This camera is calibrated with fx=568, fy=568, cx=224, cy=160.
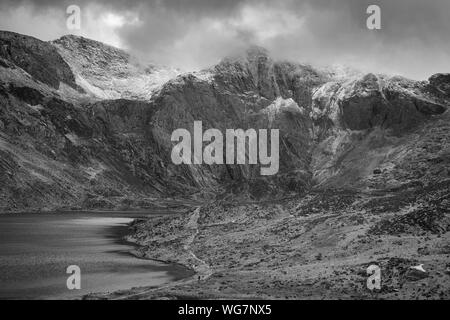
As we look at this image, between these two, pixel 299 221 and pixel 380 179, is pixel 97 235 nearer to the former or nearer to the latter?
pixel 299 221

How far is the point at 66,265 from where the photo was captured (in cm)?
10612

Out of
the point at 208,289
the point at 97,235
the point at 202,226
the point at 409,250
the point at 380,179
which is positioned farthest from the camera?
the point at 380,179

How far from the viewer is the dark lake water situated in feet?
274

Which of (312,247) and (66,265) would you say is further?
(66,265)

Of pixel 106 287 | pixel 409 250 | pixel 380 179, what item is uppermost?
pixel 380 179

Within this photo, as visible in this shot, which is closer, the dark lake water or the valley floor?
the valley floor

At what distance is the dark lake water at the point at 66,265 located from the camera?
8362cm

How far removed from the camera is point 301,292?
72.2 meters

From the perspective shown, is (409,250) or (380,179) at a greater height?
(380,179)

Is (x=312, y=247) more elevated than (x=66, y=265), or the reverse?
(x=312, y=247)

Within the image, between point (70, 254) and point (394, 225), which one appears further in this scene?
point (70, 254)

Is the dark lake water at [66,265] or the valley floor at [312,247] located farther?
the dark lake water at [66,265]
